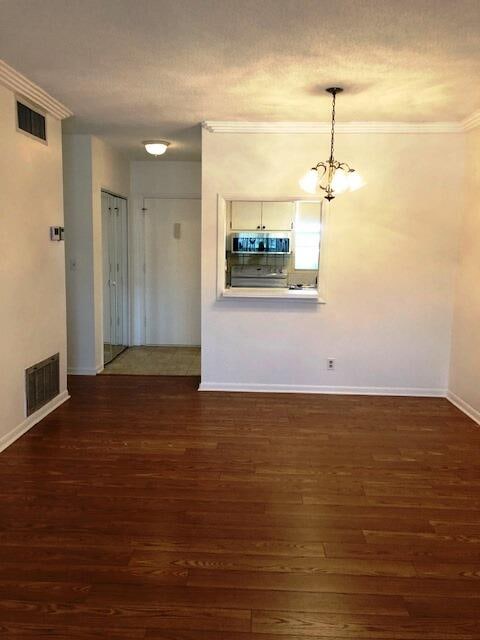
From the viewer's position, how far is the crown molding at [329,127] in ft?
15.0

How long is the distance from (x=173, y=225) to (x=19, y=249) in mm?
3409

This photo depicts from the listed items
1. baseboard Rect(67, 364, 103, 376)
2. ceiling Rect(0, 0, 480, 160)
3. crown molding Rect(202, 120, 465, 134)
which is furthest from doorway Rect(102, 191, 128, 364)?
crown molding Rect(202, 120, 465, 134)

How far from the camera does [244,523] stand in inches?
105

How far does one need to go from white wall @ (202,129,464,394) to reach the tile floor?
3.08 feet

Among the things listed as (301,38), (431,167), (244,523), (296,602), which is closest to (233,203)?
(431,167)

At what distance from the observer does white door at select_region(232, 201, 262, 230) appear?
16.8 feet

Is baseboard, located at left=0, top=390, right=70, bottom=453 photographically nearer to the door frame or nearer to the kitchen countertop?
the kitchen countertop

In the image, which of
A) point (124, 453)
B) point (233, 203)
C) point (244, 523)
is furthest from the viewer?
point (233, 203)

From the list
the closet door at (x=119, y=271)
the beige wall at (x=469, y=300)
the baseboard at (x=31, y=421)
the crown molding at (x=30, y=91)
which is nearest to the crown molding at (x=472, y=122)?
the beige wall at (x=469, y=300)

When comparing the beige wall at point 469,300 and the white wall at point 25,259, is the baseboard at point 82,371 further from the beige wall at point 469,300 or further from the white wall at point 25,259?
the beige wall at point 469,300

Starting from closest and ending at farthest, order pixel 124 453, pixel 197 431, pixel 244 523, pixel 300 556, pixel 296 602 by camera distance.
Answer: pixel 296 602, pixel 300 556, pixel 244 523, pixel 124 453, pixel 197 431

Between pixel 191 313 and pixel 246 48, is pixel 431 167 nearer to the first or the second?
pixel 246 48

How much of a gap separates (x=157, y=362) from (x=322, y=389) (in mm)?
2222

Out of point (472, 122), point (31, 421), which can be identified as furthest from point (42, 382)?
point (472, 122)
